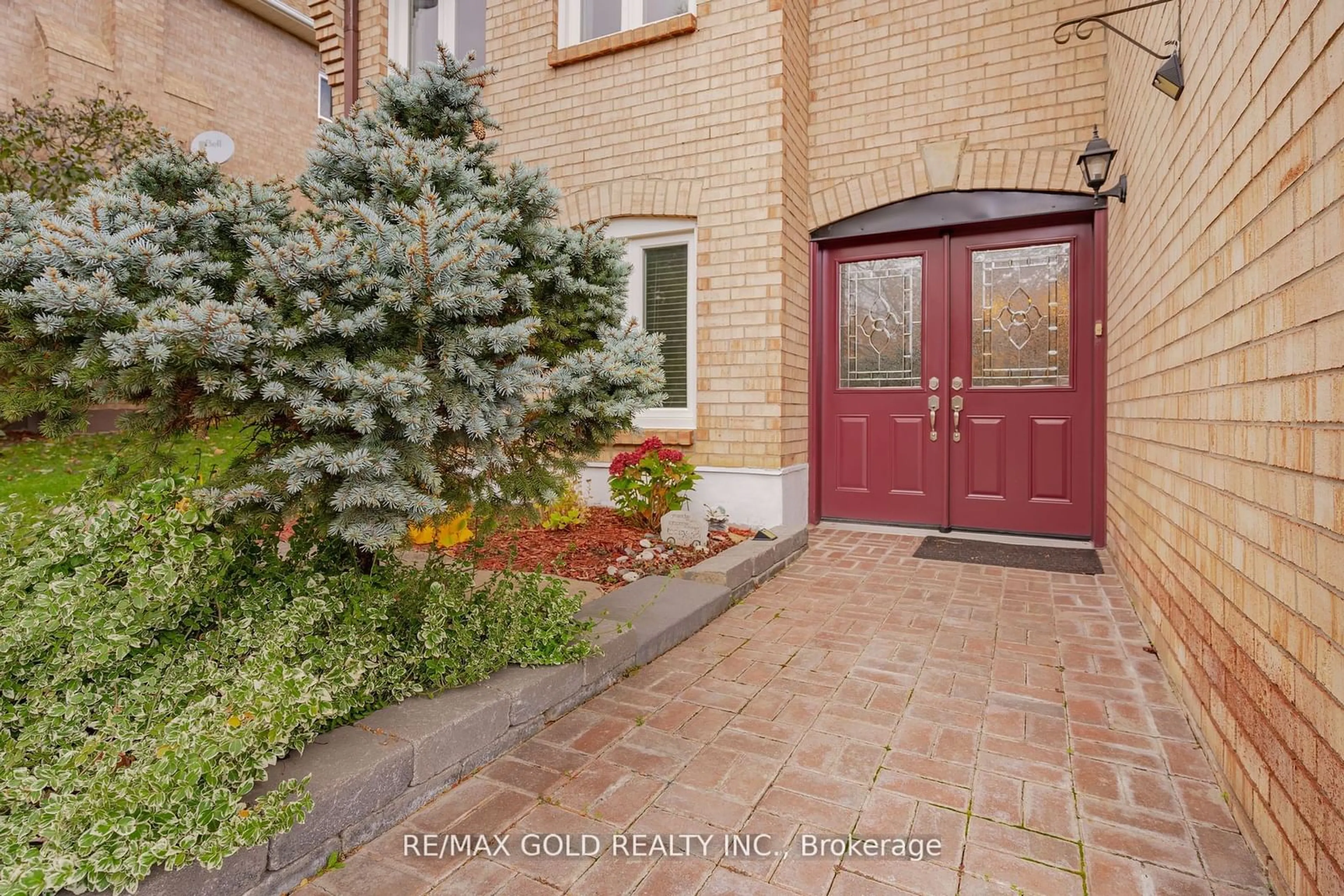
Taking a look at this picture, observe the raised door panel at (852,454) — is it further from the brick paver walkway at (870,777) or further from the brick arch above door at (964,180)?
the brick paver walkway at (870,777)

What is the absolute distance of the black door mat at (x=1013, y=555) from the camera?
406 cm

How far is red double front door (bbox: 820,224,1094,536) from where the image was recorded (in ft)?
15.2

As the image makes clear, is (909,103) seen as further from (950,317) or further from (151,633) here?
(151,633)

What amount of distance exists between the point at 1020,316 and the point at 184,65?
1296cm

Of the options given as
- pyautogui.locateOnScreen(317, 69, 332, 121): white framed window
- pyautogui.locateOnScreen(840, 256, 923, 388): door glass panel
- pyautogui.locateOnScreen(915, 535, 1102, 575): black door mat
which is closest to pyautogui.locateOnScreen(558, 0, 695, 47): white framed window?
pyautogui.locateOnScreen(840, 256, 923, 388): door glass panel

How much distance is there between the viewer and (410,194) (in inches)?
76.7

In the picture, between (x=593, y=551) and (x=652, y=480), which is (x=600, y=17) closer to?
(x=652, y=480)

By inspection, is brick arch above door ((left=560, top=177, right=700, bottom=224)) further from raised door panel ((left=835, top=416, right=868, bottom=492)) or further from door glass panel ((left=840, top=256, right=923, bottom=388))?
raised door panel ((left=835, top=416, right=868, bottom=492))

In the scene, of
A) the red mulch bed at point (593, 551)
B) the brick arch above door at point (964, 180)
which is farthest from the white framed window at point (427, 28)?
the red mulch bed at point (593, 551)

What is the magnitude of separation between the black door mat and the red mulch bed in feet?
4.31

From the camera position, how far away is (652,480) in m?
4.32

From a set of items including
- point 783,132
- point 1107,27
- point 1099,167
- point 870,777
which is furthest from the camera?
point 783,132

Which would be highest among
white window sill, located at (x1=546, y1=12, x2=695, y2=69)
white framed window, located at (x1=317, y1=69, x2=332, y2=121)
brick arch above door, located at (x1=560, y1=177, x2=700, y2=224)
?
white framed window, located at (x1=317, y1=69, x2=332, y2=121)

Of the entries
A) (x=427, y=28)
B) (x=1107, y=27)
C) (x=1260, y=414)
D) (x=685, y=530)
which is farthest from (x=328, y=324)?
(x=427, y=28)
